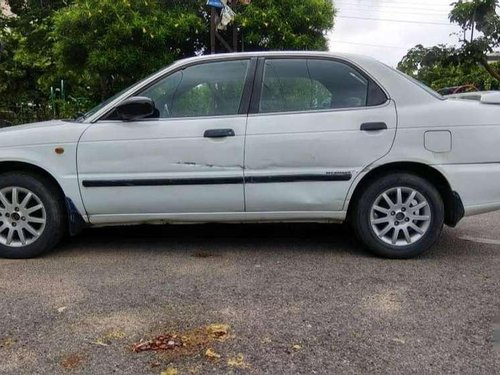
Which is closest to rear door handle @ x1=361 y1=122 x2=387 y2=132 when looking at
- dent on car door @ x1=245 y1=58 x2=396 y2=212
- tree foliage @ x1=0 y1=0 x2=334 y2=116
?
dent on car door @ x1=245 y1=58 x2=396 y2=212

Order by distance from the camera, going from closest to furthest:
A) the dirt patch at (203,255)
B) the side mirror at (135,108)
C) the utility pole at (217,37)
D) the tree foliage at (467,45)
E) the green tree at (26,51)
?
the side mirror at (135,108) → the dirt patch at (203,255) → the utility pole at (217,37) → the tree foliage at (467,45) → the green tree at (26,51)

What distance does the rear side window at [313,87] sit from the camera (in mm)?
4488

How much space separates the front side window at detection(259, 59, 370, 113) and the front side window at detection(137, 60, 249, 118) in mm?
238

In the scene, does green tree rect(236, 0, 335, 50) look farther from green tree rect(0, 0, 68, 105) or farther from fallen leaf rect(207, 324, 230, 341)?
green tree rect(0, 0, 68, 105)

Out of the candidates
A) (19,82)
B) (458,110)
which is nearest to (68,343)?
(458,110)

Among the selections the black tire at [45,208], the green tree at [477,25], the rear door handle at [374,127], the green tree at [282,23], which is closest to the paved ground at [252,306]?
the black tire at [45,208]

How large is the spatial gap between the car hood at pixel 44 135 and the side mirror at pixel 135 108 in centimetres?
32

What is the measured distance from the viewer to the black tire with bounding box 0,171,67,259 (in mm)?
4449

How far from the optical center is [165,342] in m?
3.03

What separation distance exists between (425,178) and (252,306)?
6.24 feet

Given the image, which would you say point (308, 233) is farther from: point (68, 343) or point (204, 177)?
point (68, 343)

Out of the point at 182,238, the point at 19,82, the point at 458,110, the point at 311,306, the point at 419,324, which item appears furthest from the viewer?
the point at 19,82

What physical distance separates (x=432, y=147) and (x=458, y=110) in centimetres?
35

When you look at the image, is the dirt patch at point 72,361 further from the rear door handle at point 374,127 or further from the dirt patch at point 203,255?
the rear door handle at point 374,127
